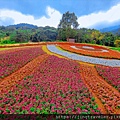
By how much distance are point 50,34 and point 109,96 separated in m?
43.2

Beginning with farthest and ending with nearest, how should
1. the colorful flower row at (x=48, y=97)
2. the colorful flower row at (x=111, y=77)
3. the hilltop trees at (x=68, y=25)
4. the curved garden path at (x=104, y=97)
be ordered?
the hilltop trees at (x=68, y=25) < the colorful flower row at (x=111, y=77) < the curved garden path at (x=104, y=97) < the colorful flower row at (x=48, y=97)

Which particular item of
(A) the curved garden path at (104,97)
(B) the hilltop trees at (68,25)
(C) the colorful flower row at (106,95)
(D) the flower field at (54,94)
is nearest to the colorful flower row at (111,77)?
(D) the flower field at (54,94)

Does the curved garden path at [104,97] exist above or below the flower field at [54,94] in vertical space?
below

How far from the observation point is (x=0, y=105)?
4898 mm

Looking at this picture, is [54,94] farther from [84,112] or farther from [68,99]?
[84,112]

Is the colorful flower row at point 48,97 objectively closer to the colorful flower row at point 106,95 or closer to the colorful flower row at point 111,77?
the colorful flower row at point 106,95

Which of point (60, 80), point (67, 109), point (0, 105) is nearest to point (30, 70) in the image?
point (60, 80)

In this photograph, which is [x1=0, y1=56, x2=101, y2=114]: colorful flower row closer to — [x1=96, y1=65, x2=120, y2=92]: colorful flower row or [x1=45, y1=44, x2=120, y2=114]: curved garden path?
[x1=45, y1=44, x2=120, y2=114]: curved garden path

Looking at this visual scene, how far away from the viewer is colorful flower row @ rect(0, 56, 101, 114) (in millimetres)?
4723

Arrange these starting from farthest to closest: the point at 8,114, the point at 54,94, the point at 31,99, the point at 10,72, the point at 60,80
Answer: the point at 10,72, the point at 60,80, the point at 54,94, the point at 31,99, the point at 8,114

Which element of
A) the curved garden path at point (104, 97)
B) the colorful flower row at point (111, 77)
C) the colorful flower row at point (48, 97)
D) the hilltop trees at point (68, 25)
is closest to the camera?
the colorful flower row at point (48, 97)

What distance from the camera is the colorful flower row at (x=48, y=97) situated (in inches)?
186

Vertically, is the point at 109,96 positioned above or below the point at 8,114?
below

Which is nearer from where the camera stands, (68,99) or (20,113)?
(20,113)
